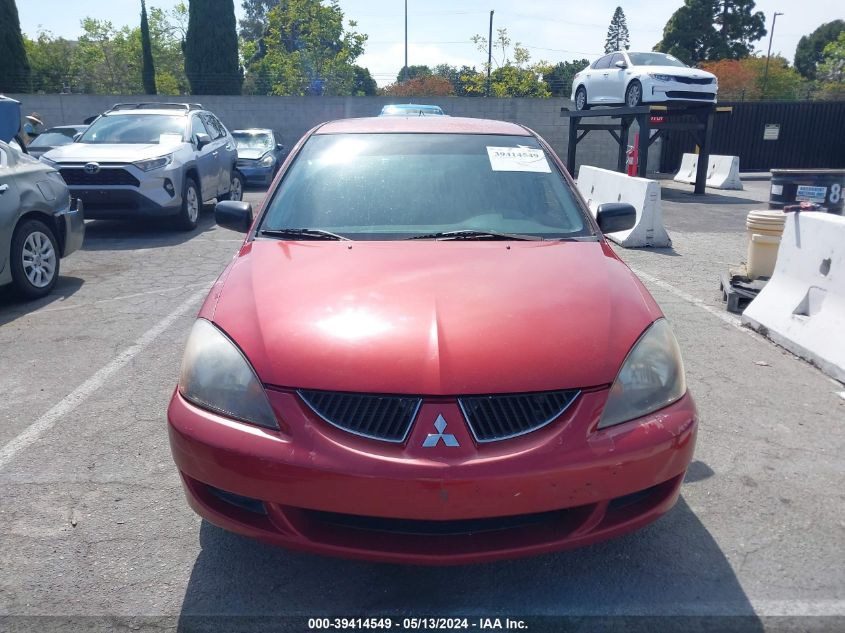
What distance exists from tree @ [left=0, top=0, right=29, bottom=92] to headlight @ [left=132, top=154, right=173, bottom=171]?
25.3m

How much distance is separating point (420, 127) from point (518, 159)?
2.01 feet

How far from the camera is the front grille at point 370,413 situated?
207cm

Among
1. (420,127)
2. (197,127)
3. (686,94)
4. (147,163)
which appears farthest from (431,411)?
(686,94)

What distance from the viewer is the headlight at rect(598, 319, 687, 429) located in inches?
86.4

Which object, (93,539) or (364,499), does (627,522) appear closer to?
(364,499)

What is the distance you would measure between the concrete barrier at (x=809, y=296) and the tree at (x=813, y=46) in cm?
8949

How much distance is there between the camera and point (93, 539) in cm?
270

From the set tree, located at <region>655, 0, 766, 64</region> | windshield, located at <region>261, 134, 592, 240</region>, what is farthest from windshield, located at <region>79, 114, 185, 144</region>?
tree, located at <region>655, 0, 766, 64</region>

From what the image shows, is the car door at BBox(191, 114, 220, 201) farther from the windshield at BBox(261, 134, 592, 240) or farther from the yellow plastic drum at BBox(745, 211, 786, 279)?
the yellow plastic drum at BBox(745, 211, 786, 279)

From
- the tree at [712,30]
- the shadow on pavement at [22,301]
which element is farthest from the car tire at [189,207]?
the tree at [712,30]

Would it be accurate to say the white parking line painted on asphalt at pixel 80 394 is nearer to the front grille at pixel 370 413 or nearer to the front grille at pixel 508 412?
the front grille at pixel 370 413

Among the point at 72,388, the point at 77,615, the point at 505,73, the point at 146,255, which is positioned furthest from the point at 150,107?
the point at 505,73

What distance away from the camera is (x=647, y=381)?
2.29m

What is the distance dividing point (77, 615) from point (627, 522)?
1825 mm
